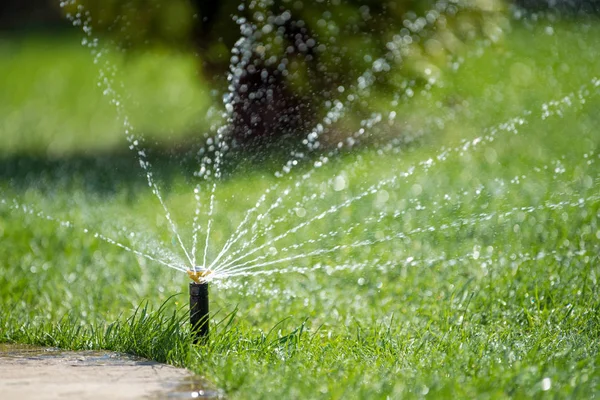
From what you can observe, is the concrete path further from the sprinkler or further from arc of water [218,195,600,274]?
arc of water [218,195,600,274]

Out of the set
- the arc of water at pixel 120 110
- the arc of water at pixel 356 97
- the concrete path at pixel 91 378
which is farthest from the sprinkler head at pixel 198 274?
the arc of water at pixel 356 97

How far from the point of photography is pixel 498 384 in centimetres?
290

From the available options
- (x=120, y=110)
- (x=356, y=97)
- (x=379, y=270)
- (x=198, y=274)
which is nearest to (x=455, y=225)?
(x=379, y=270)

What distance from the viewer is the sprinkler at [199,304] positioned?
10.4 ft

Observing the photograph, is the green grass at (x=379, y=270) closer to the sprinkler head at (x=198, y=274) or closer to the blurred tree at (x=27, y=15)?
the sprinkler head at (x=198, y=274)

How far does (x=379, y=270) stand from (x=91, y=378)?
6.04 feet

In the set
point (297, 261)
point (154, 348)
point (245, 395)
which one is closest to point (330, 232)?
point (297, 261)

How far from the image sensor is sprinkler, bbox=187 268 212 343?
318 centimetres

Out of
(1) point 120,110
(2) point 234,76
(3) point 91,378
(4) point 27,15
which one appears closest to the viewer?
(3) point 91,378

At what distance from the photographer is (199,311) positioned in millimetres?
3203

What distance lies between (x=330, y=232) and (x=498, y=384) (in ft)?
7.13

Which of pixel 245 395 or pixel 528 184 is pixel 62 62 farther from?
pixel 245 395

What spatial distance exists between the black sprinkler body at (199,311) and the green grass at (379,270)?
0.05 metres

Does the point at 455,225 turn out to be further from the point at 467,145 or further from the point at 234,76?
the point at 234,76
